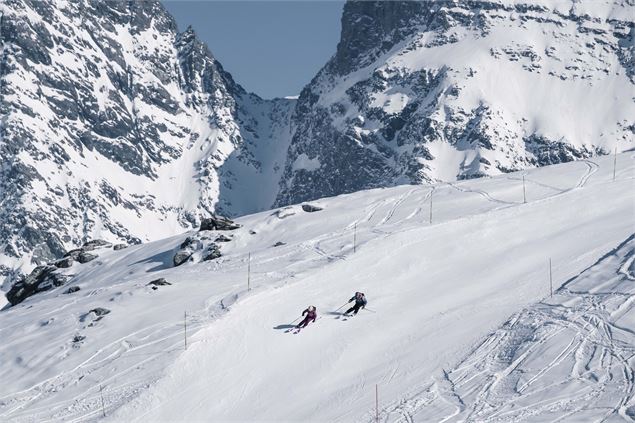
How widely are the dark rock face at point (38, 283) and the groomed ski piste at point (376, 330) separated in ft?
23.5

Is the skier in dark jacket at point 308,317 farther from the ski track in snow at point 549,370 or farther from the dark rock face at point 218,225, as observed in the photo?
the dark rock face at point 218,225

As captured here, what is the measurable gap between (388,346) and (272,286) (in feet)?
28.5

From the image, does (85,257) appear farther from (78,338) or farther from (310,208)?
(78,338)

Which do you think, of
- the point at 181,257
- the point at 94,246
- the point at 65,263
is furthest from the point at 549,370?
the point at 94,246

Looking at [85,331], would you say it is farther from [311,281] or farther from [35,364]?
[311,281]

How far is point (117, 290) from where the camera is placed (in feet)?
159

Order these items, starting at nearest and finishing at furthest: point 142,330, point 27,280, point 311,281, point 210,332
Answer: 1. point 210,332
2. point 142,330
3. point 311,281
4. point 27,280

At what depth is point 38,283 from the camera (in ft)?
208

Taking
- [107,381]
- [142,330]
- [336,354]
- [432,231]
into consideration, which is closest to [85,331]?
[142,330]

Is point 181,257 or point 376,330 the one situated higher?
point 181,257

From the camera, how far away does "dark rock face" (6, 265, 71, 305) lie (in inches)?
2432

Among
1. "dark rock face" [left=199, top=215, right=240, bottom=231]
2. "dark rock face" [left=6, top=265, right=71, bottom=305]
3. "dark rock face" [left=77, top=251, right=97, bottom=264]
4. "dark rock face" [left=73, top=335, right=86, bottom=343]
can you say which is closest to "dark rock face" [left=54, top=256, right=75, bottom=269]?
"dark rock face" [left=6, top=265, right=71, bottom=305]

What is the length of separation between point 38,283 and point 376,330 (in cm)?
3343

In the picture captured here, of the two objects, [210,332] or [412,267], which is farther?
[412,267]
